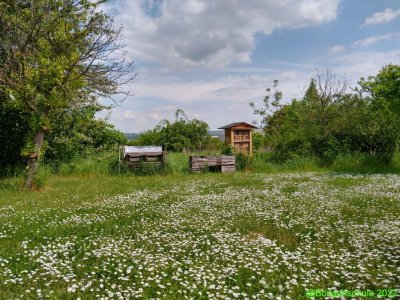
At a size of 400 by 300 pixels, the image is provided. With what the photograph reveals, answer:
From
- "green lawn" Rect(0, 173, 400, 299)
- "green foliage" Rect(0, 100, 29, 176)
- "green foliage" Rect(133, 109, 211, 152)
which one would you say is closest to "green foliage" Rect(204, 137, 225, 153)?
"green foliage" Rect(133, 109, 211, 152)

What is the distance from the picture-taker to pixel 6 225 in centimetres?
874

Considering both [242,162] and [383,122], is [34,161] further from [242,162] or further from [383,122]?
[383,122]

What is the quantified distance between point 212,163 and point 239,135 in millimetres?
6060

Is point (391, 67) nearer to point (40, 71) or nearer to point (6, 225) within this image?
point (40, 71)

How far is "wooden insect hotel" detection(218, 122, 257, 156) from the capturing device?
2641cm

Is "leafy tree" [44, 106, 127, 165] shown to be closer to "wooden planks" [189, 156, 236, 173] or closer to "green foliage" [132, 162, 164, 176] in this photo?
"green foliage" [132, 162, 164, 176]

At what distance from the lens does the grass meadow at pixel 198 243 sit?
17.5ft

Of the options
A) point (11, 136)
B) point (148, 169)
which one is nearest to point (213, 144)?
point (148, 169)

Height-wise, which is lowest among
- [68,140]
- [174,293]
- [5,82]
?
[174,293]

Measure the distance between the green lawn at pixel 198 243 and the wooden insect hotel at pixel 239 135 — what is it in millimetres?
13127

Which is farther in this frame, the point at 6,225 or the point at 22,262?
the point at 6,225

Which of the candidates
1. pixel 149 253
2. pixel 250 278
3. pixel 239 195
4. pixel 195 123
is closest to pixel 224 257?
pixel 250 278

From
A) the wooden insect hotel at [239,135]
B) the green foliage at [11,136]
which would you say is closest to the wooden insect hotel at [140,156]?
the green foliage at [11,136]

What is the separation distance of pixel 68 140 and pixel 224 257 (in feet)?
56.3
